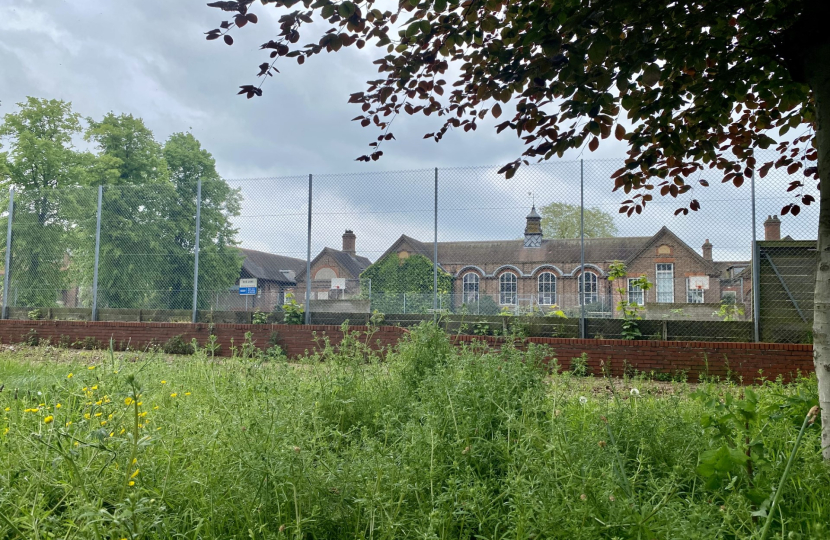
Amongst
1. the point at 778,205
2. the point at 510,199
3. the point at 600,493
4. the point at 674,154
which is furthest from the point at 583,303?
the point at 600,493

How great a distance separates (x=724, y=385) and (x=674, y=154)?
418 cm

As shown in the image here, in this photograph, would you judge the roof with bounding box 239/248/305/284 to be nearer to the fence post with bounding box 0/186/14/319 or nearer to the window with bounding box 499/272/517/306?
the window with bounding box 499/272/517/306

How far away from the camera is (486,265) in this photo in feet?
32.3

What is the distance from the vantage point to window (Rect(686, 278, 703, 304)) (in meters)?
8.08

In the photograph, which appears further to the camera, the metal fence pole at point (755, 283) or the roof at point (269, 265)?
the roof at point (269, 265)

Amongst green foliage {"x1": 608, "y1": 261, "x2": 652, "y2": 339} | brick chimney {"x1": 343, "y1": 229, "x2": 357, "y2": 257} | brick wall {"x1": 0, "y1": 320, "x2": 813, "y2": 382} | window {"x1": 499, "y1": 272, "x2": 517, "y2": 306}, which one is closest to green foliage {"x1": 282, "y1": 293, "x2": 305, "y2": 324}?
brick wall {"x1": 0, "y1": 320, "x2": 813, "y2": 382}

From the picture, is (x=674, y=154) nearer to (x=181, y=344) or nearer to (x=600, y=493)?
(x=600, y=493)

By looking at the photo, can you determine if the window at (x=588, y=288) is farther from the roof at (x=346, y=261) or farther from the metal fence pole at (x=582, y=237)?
the roof at (x=346, y=261)

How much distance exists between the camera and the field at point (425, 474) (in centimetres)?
159

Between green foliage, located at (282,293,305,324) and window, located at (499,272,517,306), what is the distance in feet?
11.5

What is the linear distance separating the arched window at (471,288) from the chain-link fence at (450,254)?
0.03 metres

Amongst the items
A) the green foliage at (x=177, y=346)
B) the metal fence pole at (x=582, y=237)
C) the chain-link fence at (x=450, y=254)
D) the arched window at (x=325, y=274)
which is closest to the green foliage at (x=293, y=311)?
the chain-link fence at (x=450, y=254)

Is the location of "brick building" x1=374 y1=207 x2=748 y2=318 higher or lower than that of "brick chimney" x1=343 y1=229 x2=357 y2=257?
lower

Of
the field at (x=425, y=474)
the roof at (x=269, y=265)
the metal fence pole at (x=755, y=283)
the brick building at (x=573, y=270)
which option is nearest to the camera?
the field at (x=425, y=474)
